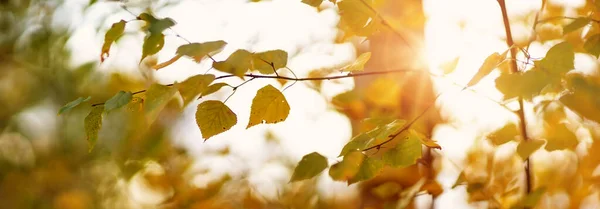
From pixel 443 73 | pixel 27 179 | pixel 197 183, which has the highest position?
pixel 443 73

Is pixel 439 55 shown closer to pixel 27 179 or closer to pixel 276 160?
pixel 276 160

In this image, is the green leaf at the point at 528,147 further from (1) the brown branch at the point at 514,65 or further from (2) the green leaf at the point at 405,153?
(2) the green leaf at the point at 405,153

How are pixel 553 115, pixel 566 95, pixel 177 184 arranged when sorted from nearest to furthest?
pixel 566 95 < pixel 553 115 < pixel 177 184

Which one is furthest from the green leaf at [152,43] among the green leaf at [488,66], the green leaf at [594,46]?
the green leaf at [594,46]

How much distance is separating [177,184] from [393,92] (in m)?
1.23

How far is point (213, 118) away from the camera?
0.74 meters

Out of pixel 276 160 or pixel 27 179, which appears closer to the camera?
pixel 276 160

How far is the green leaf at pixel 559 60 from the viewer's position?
2.13 ft

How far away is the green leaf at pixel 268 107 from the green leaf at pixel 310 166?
0.26ft

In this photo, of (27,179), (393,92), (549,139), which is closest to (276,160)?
(393,92)

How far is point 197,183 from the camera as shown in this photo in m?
2.16

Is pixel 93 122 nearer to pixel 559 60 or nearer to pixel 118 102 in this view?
pixel 118 102

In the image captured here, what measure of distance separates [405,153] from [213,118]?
0.80 feet

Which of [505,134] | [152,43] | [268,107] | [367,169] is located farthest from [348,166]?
[505,134]
